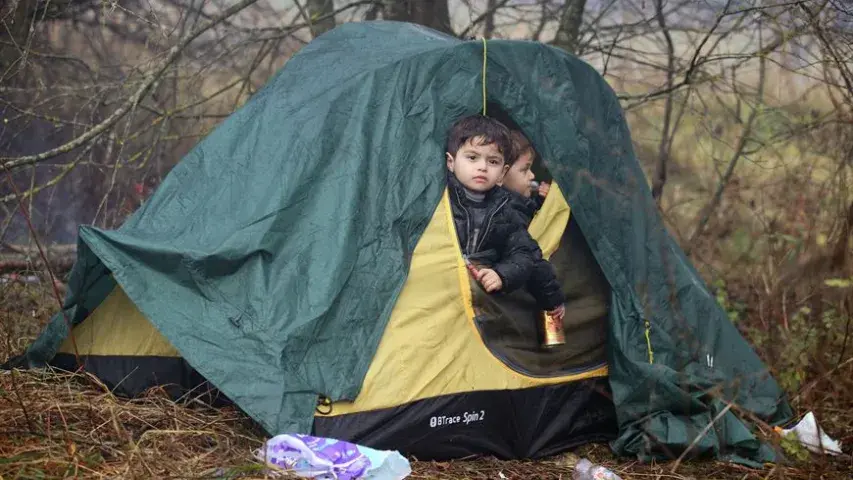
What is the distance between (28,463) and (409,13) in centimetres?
449

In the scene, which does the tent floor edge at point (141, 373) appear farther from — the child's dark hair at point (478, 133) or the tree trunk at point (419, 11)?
→ the tree trunk at point (419, 11)

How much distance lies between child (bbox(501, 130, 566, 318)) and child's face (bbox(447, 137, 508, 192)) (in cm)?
19

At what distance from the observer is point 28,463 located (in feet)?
10.7

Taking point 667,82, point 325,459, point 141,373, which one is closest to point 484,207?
point 325,459

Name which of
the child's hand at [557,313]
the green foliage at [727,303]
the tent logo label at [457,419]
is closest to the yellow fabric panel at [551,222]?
the child's hand at [557,313]

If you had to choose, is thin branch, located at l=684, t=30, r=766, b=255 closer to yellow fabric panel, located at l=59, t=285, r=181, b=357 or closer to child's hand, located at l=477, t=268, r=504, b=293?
child's hand, located at l=477, t=268, r=504, b=293

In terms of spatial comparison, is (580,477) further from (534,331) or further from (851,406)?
(851,406)

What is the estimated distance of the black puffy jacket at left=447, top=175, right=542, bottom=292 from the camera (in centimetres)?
430

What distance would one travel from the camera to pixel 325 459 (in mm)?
3527

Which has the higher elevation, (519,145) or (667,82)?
(667,82)

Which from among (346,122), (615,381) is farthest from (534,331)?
(346,122)

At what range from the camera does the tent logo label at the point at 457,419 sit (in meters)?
4.01

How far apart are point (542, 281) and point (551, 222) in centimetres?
34

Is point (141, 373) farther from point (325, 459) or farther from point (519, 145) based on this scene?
point (519, 145)
